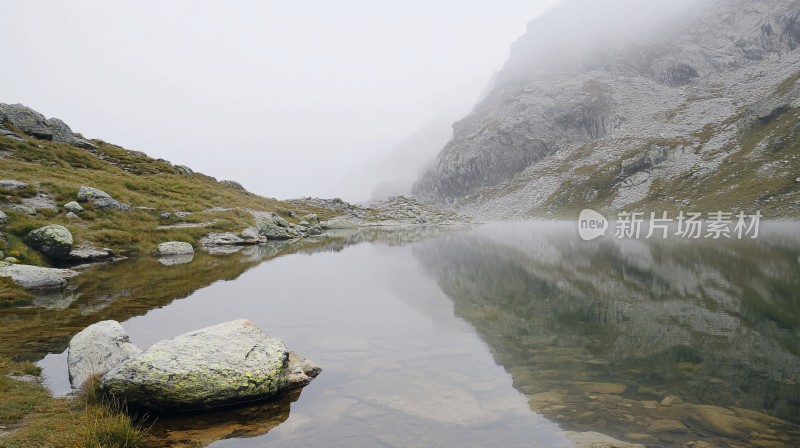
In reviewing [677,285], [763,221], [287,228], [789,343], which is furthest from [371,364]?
[763,221]

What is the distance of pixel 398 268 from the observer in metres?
37.9

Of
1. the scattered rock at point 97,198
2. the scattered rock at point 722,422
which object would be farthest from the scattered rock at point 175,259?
the scattered rock at point 722,422

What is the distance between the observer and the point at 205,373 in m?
10.1

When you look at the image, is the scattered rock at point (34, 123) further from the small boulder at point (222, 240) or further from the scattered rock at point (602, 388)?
the scattered rock at point (602, 388)

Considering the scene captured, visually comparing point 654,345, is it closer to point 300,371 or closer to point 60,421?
point 300,371

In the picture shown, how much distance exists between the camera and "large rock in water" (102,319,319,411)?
9.57 m

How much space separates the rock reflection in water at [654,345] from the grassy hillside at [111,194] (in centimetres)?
3331

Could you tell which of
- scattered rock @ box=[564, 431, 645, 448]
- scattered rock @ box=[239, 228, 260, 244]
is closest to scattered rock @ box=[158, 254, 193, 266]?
scattered rock @ box=[239, 228, 260, 244]

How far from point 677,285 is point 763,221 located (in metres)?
110

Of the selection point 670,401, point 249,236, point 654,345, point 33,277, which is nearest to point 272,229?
point 249,236

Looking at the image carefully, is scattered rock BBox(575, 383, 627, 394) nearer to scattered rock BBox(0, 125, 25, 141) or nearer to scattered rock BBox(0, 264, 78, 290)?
scattered rock BBox(0, 264, 78, 290)

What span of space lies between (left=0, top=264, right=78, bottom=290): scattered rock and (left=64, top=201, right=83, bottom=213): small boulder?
1942cm

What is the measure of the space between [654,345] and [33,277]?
103 ft

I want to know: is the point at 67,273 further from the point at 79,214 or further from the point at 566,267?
the point at 566,267
